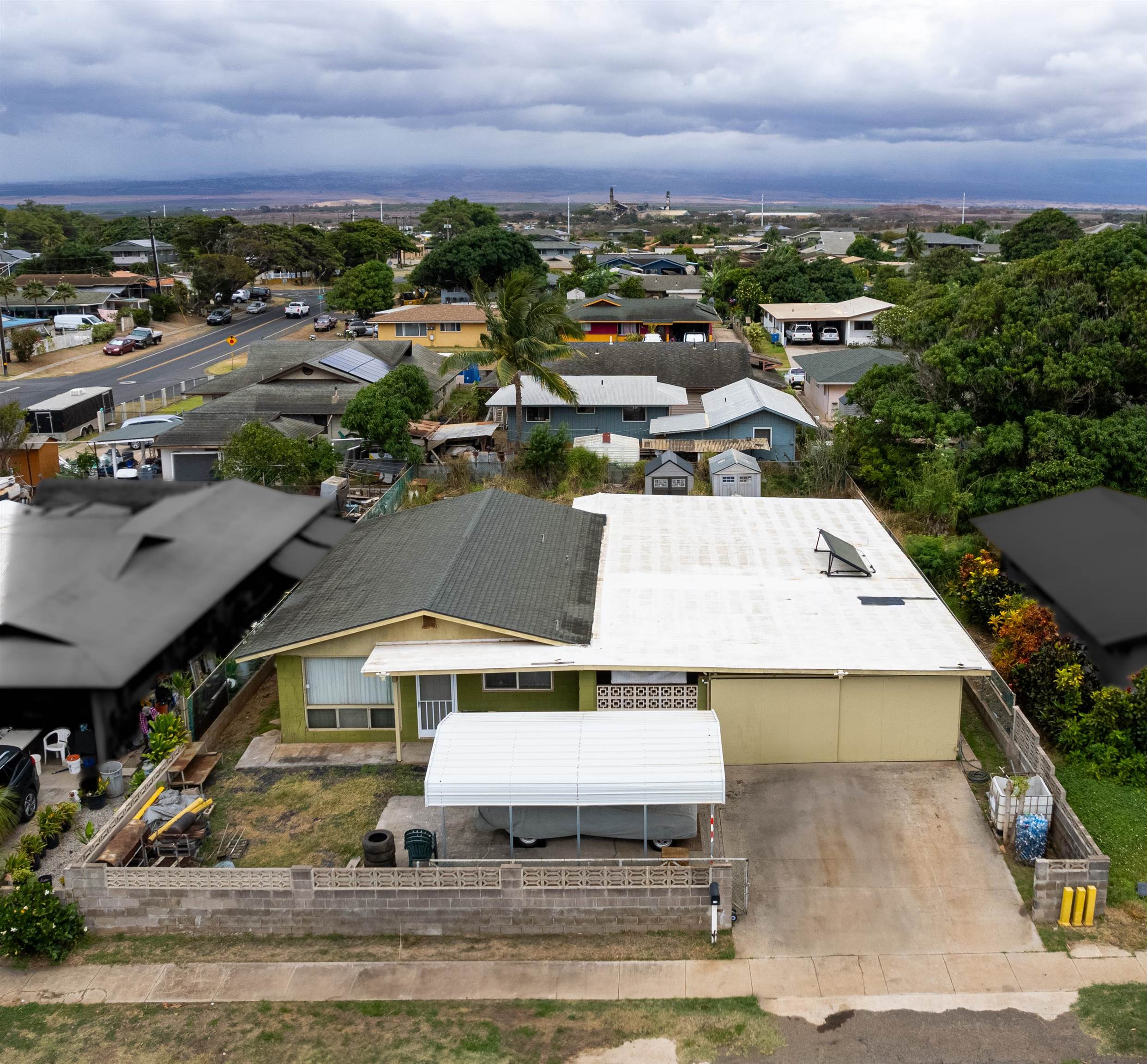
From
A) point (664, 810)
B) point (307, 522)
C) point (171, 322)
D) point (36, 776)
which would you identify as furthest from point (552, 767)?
point (171, 322)

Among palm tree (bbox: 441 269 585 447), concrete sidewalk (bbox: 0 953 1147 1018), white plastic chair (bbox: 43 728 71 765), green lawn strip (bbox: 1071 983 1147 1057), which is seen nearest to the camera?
green lawn strip (bbox: 1071 983 1147 1057)

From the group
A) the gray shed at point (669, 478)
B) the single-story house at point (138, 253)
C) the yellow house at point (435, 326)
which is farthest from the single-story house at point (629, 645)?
the single-story house at point (138, 253)

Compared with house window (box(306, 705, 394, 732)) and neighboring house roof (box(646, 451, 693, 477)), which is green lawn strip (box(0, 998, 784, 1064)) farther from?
neighboring house roof (box(646, 451, 693, 477))

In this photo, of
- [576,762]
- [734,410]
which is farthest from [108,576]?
[734,410]

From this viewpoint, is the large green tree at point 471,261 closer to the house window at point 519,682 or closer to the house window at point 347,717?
the house window at point 347,717

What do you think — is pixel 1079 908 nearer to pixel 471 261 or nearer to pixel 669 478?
pixel 669 478

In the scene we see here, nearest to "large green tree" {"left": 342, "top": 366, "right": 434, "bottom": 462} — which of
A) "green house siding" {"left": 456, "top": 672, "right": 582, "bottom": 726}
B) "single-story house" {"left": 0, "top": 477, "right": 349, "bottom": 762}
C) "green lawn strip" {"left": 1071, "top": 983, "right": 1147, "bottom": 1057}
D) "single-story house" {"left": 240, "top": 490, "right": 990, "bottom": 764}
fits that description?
"single-story house" {"left": 240, "top": 490, "right": 990, "bottom": 764}
